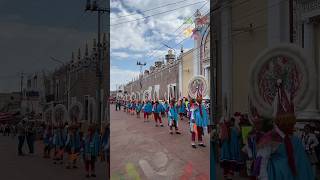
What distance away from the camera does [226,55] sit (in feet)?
6.43

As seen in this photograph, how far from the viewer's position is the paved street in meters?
1.72

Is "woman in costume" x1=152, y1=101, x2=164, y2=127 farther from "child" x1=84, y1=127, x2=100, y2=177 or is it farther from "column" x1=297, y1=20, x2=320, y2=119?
"column" x1=297, y1=20, x2=320, y2=119

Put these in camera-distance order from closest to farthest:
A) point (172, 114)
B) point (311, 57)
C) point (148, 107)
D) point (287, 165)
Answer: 1. point (311, 57)
2. point (287, 165)
3. point (172, 114)
4. point (148, 107)

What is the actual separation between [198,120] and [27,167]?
0.91 m

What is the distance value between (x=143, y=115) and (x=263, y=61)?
0.99 meters

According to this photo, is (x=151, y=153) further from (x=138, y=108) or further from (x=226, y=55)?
(x=226, y=55)

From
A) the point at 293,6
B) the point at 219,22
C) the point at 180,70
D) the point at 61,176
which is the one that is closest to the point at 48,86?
the point at 61,176

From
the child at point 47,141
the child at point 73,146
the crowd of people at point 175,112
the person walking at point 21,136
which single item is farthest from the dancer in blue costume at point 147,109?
the person walking at point 21,136

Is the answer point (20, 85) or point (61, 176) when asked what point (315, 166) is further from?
point (20, 85)

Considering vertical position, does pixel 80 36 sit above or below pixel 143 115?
above

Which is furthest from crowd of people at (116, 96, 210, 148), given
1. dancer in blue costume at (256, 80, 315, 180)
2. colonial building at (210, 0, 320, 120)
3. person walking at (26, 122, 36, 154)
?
person walking at (26, 122, 36, 154)

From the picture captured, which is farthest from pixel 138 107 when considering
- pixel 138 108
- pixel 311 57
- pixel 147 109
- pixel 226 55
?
pixel 311 57

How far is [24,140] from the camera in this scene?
1776 millimetres

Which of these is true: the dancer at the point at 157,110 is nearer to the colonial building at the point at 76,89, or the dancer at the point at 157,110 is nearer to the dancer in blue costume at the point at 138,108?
the dancer in blue costume at the point at 138,108
